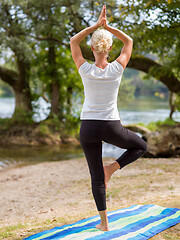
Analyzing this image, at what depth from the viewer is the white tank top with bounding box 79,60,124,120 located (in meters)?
2.91

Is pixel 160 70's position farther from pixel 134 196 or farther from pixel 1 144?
pixel 1 144

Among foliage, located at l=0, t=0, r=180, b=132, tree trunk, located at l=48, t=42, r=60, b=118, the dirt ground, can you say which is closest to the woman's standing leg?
the dirt ground

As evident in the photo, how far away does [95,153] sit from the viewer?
9.96 feet

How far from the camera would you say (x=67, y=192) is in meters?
6.16

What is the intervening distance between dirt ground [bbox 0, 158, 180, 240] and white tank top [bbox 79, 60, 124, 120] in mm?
1448

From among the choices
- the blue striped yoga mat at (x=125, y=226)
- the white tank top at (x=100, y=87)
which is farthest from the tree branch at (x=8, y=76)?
the white tank top at (x=100, y=87)

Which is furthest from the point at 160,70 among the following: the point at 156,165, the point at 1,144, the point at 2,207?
the point at 1,144

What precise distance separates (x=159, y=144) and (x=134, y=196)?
4.63m

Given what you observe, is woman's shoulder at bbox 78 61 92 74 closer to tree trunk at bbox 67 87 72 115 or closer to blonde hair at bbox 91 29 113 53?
blonde hair at bbox 91 29 113 53

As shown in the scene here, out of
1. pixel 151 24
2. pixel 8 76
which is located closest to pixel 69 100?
pixel 8 76

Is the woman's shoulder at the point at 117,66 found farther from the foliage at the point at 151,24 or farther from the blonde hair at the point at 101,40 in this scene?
the foliage at the point at 151,24

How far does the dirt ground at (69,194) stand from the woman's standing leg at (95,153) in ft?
2.37

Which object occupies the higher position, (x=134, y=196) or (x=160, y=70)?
(x=160, y=70)

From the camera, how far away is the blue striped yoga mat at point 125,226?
3188mm
